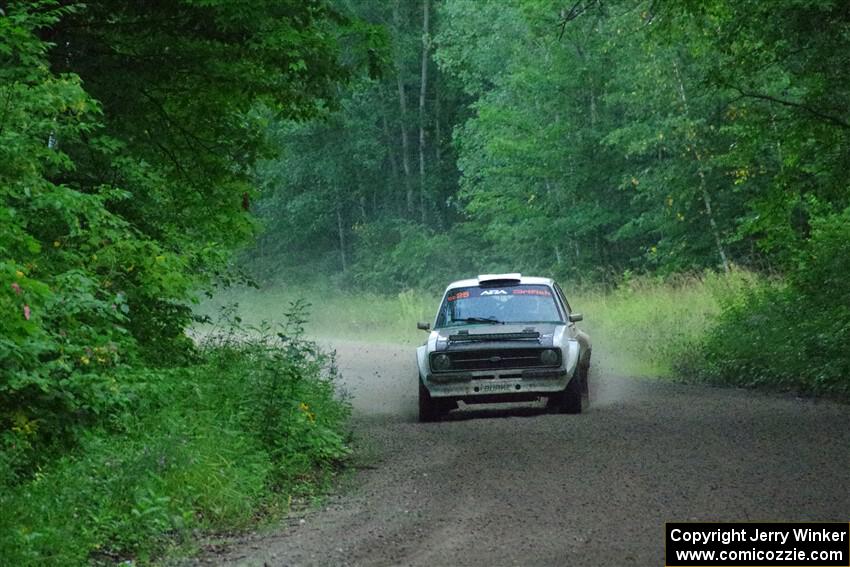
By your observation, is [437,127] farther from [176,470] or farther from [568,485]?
[176,470]

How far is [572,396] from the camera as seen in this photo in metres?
16.7

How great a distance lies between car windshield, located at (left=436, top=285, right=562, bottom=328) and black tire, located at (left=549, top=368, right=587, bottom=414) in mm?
1141

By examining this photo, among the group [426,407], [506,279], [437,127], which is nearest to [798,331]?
[506,279]

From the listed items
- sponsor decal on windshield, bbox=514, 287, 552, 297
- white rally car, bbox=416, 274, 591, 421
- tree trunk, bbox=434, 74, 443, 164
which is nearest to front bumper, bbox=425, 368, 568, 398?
white rally car, bbox=416, 274, 591, 421

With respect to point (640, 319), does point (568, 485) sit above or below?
below

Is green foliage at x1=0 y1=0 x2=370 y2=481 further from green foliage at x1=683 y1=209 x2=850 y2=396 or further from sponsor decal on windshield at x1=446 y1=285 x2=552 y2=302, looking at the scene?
green foliage at x1=683 y1=209 x2=850 y2=396

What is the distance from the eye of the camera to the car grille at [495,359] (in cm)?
1648

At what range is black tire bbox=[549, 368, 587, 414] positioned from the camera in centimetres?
1667

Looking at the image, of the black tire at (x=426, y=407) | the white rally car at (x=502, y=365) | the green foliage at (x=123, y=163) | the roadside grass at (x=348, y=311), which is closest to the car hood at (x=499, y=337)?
the white rally car at (x=502, y=365)

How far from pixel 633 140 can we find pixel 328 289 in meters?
27.8
